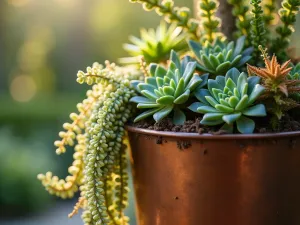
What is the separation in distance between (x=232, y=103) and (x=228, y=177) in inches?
4.8

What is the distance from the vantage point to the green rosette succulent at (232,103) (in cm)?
77

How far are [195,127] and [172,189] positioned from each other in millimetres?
116

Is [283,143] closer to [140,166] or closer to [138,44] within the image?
[140,166]

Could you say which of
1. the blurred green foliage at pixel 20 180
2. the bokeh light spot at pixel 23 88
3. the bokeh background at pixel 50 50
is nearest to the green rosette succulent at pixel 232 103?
the blurred green foliage at pixel 20 180

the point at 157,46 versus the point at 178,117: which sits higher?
the point at 157,46

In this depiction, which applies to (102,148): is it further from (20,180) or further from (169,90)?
(20,180)

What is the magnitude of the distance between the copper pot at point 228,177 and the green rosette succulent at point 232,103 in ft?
0.10

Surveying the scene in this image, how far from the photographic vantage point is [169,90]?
847mm

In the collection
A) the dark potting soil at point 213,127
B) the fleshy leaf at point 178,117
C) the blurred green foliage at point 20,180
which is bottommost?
the blurred green foliage at point 20,180

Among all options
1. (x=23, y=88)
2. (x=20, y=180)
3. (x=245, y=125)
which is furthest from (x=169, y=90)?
(x=23, y=88)

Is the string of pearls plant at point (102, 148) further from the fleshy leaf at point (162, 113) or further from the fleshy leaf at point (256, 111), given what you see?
the fleshy leaf at point (256, 111)

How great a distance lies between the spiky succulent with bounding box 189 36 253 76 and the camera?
917 millimetres

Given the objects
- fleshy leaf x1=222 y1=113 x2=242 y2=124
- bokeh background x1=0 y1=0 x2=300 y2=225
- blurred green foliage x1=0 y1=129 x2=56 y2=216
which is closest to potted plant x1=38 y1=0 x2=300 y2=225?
fleshy leaf x1=222 y1=113 x2=242 y2=124

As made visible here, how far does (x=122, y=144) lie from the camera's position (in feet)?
3.06
